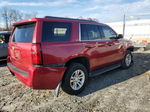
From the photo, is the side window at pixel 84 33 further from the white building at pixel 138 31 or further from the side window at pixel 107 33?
the white building at pixel 138 31

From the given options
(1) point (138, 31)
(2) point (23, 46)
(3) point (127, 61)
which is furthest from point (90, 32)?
(1) point (138, 31)

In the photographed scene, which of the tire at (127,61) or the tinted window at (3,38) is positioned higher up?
the tinted window at (3,38)

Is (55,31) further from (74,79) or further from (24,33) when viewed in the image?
(74,79)

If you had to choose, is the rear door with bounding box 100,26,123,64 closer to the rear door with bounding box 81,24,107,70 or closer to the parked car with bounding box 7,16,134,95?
the parked car with bounding box 7,16,134,95

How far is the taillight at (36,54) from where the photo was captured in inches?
113

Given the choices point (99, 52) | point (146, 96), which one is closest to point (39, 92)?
point (99, 52)

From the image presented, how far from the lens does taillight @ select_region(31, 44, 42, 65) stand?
2.88 metres

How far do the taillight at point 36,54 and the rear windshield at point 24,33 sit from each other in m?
0.31

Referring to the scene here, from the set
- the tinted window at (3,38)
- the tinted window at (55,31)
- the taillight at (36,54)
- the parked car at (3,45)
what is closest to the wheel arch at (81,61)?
the tinted window at (55,31)

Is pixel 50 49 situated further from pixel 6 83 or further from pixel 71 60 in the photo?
pixel 6 83

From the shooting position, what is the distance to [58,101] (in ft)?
11.3

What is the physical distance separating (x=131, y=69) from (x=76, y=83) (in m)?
3.23

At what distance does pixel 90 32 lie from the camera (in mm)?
4203

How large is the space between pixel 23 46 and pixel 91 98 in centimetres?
211
